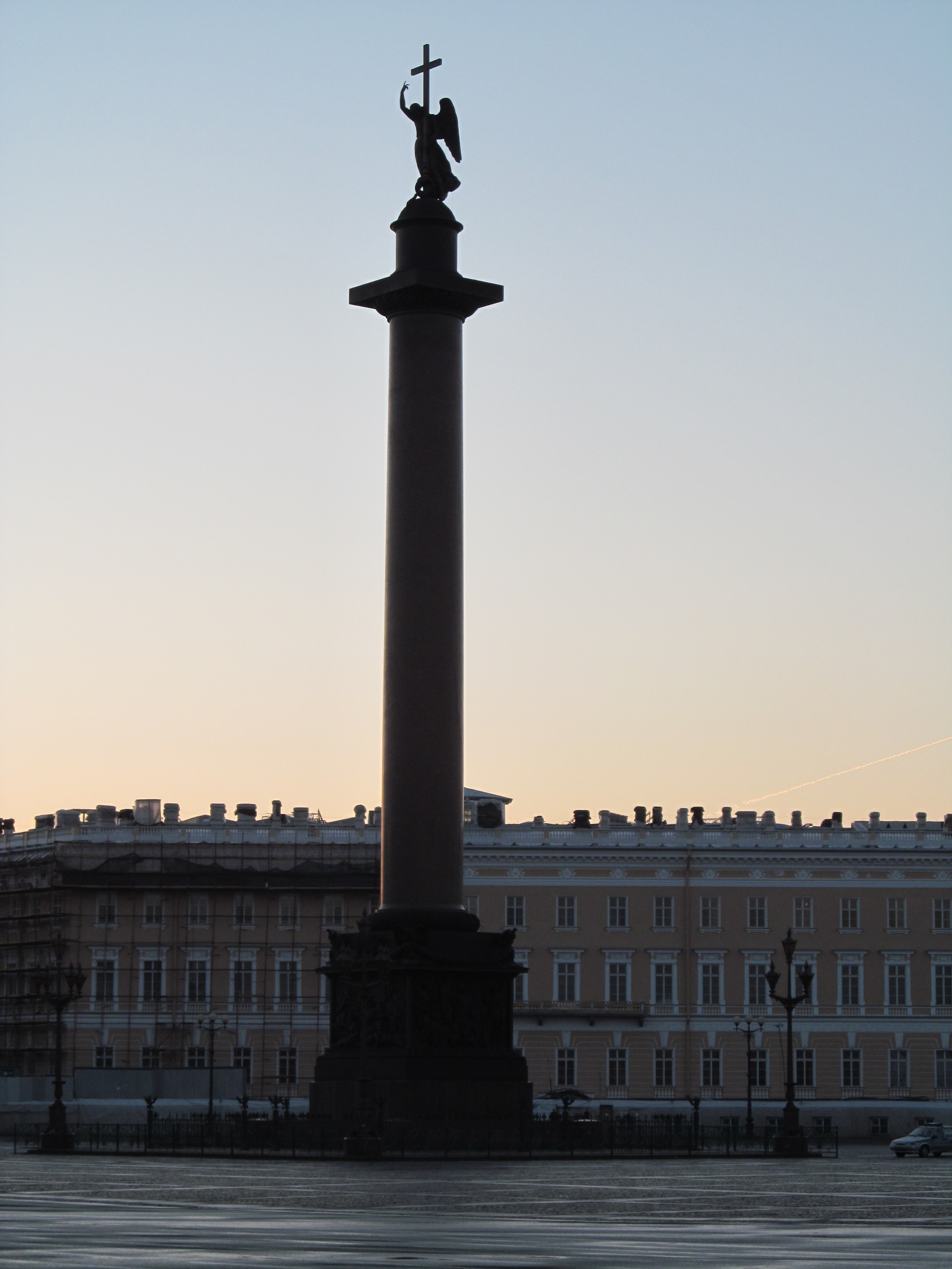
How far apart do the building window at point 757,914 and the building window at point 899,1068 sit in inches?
292

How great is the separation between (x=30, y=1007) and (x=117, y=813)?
40.6 ft

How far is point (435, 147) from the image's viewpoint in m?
53.1

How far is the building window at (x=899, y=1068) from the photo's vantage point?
9400 cm

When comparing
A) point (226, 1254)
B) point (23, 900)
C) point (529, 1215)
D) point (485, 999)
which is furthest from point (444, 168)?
point (23, 900)

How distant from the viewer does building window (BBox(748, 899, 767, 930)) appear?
3728 inches

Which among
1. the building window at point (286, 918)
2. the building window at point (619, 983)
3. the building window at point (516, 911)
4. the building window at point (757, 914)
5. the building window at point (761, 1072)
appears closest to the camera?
the building window at point (761, 1072)

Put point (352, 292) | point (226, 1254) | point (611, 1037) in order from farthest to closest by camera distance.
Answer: point (611, 1037) < point (352, 292) < point (226, 1254)

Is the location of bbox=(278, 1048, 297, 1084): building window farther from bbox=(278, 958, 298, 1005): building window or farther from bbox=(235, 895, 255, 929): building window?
bbox=(235, 895, 255, 929): building window

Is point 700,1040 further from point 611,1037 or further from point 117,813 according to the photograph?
point 117,813

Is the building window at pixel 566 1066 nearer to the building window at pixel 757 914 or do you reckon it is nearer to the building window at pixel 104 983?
the building window at pixel 757 914

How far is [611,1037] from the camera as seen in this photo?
93.7 metres

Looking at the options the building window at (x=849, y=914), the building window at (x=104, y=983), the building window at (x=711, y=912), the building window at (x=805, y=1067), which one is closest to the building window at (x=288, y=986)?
the building window at (x=104, y=983)

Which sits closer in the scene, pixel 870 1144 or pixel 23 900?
pixel 870 1144

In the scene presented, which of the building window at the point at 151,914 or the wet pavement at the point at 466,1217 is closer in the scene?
the wet pavement at the point at 466,1217
